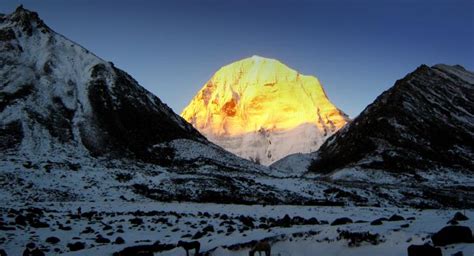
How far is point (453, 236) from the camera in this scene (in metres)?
15.7

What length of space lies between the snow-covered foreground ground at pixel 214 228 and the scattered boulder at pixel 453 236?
351 mm

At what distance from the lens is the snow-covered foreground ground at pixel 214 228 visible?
18875mm

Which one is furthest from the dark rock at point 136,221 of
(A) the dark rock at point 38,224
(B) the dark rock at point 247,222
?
(B) the dark rock at point 247,222

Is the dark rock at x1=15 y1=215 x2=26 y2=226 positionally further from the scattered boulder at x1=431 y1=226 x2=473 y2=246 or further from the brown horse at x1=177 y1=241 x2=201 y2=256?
the scattered boulder at x1=431 y1=226 x2=473 y2=246

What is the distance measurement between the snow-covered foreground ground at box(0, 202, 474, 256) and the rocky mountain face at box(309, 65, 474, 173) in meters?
57.8

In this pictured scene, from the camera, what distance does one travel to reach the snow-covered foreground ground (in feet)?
61.9

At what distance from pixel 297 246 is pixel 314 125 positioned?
179164 mm

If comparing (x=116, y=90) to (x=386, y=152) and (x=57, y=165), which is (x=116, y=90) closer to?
(x=57, y=165)

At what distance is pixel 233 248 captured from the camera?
69.5 ft

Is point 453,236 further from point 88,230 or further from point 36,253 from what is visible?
point 88,230

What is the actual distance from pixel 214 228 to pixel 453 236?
49.2 feet

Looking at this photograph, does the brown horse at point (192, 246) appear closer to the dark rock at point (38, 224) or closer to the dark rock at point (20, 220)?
the dark rock at point (38, 224)

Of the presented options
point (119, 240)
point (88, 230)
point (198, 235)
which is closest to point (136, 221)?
point (88, 230)

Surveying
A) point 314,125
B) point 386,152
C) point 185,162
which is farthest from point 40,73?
point 314,125
